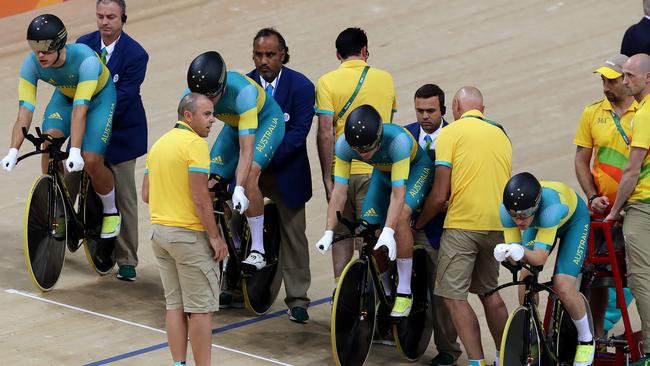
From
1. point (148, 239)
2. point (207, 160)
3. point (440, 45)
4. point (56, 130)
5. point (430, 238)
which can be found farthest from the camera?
point (440, 45)

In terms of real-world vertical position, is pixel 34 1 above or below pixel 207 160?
above

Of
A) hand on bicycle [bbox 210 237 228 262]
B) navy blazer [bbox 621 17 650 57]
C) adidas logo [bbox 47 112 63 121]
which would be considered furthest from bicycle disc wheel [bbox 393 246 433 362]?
adidas logo [bbox 47 112 63 121]

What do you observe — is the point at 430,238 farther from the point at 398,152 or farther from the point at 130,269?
the point at 130,269

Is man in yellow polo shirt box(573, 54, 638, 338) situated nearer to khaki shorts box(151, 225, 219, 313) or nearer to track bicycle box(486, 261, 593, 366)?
track bicycle box(486, 261, 593, 366)

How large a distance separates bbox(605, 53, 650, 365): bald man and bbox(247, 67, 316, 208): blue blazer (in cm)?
215

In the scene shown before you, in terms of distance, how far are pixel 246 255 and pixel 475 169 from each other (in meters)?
1.87

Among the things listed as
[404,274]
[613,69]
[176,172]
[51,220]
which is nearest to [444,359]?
[404,274]

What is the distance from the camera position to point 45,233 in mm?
9789

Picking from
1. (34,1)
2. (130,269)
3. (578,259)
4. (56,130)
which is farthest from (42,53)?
(34,1)

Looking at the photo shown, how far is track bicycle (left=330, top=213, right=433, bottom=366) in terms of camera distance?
834 centimetres

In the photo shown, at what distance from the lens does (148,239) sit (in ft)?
36.2

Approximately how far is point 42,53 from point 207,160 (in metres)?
2.06

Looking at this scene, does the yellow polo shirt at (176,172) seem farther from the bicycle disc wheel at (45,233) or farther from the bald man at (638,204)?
the bald man at (638,204)

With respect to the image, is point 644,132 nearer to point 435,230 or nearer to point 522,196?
point 522,196
